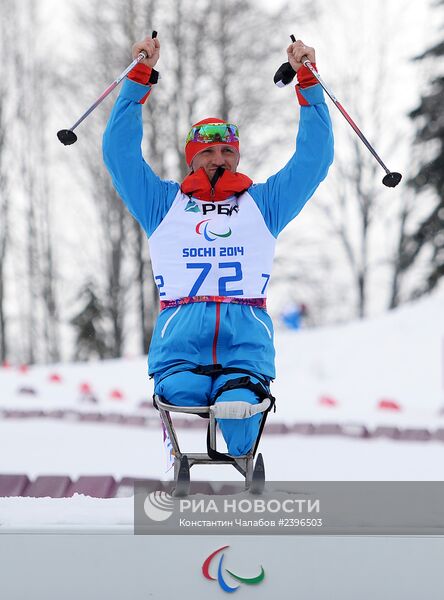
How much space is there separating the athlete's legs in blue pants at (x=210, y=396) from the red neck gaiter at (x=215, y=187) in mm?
674

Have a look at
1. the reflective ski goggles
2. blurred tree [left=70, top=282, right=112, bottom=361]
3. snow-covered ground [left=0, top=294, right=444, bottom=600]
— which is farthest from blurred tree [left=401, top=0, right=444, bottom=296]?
the reflective ski goggles

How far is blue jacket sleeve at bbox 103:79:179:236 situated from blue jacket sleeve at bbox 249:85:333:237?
357 mm

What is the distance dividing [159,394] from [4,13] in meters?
19.2

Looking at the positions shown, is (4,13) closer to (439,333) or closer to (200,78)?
(200,78)

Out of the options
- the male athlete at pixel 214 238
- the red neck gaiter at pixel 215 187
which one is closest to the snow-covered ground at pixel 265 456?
the male athlete at pixel 214 238

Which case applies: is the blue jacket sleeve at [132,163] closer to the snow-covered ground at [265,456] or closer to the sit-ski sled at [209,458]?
the sit-ski sled at [209,458]

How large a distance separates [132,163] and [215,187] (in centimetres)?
31

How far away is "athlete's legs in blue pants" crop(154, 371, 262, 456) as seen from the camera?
8.81ft

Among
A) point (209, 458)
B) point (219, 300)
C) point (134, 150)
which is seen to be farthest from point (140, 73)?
point (209, 458)

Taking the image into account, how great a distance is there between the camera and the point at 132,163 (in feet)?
9.64

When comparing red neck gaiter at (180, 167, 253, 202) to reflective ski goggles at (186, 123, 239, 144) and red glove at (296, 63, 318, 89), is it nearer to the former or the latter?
reflective ski goggles at (186, 123, 239, 144)

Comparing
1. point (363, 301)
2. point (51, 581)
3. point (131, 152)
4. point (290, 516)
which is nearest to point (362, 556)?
point (290, 516)

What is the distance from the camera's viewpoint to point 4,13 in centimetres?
1977

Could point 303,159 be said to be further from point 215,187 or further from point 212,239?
point 212,239
